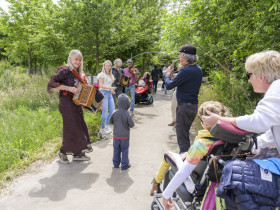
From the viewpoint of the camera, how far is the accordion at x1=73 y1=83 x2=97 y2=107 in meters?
4.41

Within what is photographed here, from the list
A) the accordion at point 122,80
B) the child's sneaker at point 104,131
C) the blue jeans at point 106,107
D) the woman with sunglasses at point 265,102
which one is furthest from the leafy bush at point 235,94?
the woman with sunglasses at point 265,102

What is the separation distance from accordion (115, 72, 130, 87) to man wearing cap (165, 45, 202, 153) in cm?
385

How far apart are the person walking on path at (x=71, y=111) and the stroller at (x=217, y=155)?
2424 millimetres

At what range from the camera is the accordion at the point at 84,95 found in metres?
4.41

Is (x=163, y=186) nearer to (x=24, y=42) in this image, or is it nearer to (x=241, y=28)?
(x=241, y=28)

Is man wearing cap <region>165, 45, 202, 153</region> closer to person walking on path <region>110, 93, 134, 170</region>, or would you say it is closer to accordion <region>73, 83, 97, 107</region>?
person walking on path <region>110, 93, 134, 170</region>

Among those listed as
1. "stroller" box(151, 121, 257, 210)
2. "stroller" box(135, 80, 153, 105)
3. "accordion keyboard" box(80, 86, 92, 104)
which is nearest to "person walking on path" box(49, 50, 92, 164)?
"accordion keyboard" box(80, 86, 92, 104)

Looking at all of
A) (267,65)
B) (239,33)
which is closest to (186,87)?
(239,33)

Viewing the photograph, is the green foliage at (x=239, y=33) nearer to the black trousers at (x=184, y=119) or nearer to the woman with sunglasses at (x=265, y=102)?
the black trousers at (x=184, y=119)

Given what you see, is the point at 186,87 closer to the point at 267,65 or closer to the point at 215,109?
the point at 215,109

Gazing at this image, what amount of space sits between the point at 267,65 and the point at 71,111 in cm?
350

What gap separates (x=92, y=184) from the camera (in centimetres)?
390

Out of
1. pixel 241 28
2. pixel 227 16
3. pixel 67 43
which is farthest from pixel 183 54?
pixel 67 43

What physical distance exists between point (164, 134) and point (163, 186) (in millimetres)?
4056
